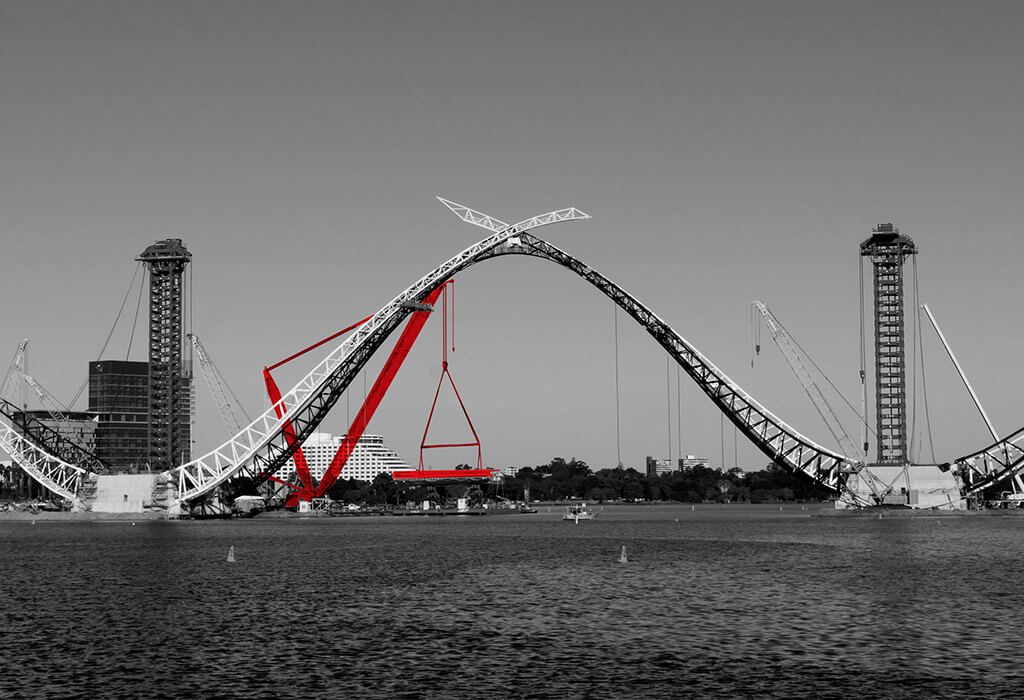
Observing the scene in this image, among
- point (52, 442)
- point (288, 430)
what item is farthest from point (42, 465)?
point (288, 430)

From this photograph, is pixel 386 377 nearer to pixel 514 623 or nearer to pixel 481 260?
pixel 481 260

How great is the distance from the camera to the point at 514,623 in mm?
38688

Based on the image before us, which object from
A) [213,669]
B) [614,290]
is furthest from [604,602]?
[614,290]

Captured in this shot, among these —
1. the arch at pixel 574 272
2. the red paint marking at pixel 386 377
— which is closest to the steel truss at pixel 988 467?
the arch at pixel 574 272

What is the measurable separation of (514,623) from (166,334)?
98294 millimetres

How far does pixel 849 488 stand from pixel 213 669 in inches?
3730

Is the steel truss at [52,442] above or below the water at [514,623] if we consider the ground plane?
above

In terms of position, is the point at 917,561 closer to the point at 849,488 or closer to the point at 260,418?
the point at 849,488

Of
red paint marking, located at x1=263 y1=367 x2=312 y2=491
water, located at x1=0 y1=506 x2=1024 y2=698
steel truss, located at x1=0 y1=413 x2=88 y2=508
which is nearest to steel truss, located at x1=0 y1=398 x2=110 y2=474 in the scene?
steel truss, located at x1=0 y1=413 x2=88 y2=508

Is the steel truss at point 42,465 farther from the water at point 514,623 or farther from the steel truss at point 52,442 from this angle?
the water at point 514,623

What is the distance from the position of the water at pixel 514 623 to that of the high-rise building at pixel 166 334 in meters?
55.1

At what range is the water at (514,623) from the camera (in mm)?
28609

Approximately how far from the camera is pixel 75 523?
122250 mm

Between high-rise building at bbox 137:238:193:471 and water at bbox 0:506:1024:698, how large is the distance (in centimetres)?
5511
